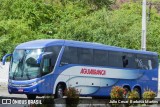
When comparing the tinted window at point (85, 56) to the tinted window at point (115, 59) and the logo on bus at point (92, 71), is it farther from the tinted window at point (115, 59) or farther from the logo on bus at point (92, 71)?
the tinted window at point (115, 59)

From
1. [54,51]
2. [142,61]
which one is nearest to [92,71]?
[54,51]

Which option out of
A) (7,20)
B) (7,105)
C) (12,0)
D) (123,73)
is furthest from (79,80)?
(12,0)

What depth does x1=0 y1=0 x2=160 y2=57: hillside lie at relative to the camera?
40375 mm

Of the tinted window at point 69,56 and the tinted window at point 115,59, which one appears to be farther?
the tinted window at point 115,59

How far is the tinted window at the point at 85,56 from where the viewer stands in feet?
72.0

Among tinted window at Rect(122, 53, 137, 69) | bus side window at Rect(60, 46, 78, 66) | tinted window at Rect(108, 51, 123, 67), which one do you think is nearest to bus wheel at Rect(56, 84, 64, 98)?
bus side window at Rect(60, 46, 78, 66)

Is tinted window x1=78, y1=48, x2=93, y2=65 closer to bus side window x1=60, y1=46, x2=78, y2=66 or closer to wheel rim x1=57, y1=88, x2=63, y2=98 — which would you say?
bus side window x1=60, y1=46, x2=78, y2=66

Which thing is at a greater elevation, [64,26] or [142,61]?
[64,26]

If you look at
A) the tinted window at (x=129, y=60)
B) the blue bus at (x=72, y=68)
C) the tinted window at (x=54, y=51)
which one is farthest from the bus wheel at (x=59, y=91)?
the tinted window at (x=129, y=60)

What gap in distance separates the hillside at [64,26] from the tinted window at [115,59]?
1419 cm

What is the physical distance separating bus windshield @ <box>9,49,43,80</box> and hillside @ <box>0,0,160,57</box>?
1544 centimetres

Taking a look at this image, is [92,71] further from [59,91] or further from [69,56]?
[59,91]

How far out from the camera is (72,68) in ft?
70.0

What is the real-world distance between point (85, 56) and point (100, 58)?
1.17 metres
